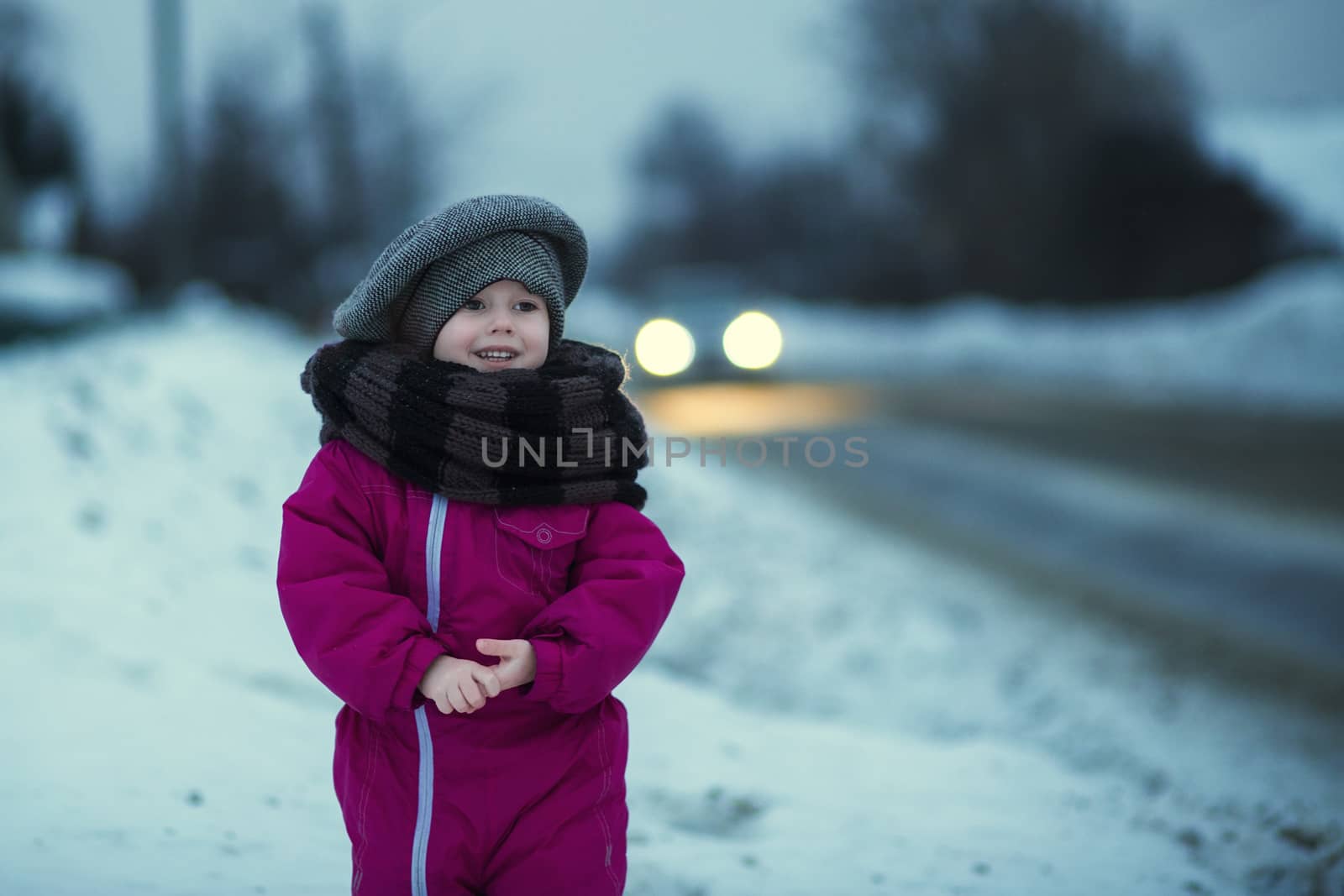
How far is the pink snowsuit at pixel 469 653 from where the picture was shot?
1.82 metres

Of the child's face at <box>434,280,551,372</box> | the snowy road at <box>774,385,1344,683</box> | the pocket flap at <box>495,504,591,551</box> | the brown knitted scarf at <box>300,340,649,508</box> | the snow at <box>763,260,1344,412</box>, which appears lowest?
the pocket flap at <box>495,504,591,551</box>

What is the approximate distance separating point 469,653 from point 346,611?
0.23 meters

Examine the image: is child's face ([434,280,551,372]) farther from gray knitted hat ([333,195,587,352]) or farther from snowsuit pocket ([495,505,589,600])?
snowsuit pocket ([495,505,589,600])

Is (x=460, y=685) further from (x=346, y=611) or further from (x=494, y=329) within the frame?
(x=494, y=329)

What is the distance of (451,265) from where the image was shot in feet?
6.53

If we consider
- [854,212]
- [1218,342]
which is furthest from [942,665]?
[854,212]

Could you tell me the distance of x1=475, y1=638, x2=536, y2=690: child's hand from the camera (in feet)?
5.85

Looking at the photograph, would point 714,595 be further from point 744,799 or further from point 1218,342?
point 1218,342

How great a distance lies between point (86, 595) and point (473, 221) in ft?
7.95

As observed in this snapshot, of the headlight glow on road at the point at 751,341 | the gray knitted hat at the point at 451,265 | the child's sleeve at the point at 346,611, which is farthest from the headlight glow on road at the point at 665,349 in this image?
the child's sleeve at the point at 346,611

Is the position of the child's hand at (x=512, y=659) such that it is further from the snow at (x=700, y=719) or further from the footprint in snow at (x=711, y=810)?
the footprint in snow at (x=711, y=810)

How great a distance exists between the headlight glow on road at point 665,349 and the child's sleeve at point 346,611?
12.0 m

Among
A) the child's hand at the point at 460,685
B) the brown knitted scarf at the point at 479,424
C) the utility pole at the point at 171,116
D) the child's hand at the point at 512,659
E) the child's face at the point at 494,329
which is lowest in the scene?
the child's hand at the point at 460,685

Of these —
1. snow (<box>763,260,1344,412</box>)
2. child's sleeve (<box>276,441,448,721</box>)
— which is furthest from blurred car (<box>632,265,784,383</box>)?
child's sleeve (<box>276,441,448,721</box>)
